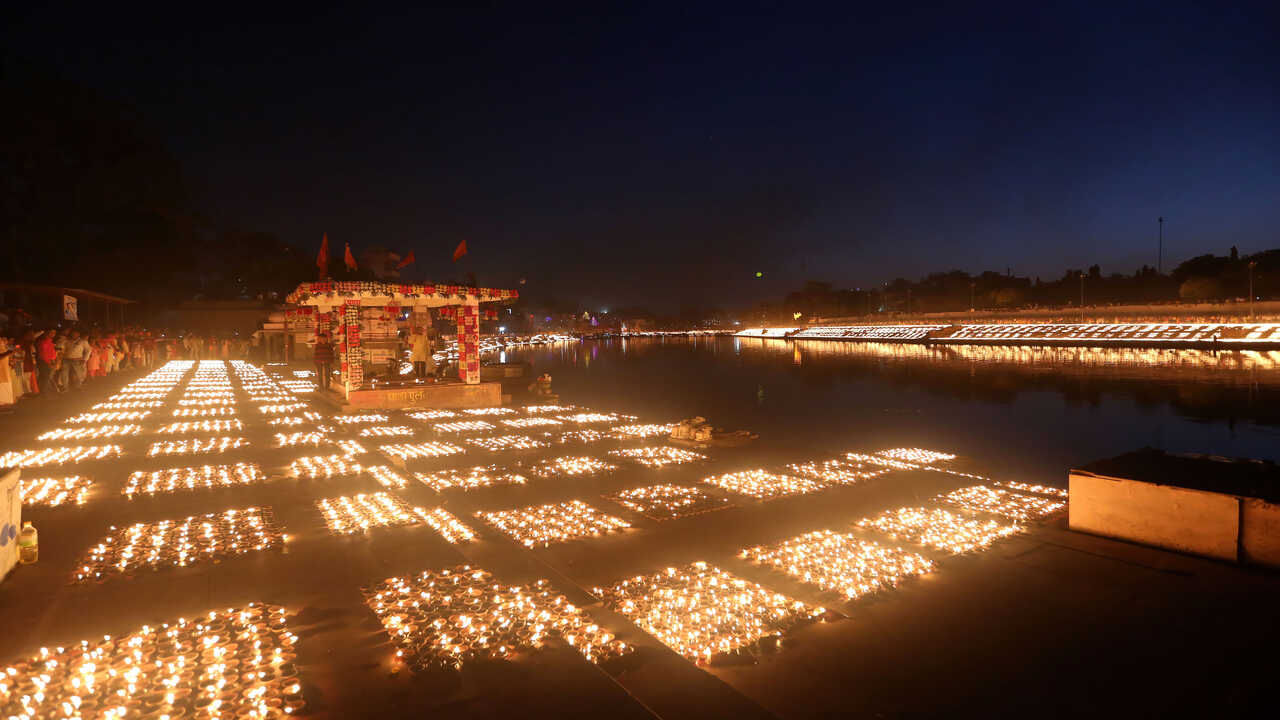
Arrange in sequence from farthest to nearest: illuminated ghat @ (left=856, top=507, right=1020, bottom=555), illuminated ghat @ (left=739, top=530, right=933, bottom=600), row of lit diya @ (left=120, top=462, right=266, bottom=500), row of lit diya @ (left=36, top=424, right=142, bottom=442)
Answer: row of lit diya @ (left=36, top=424, right=142, bottom=442)
row of lit diya @ (left=120, top=462, right=266, bottom=500)
illuminated ghat @ (left=856, top=507, right=1020, bottom=555)
illuminated ghat @ (left=739, top=530, right=933, bottom=600)

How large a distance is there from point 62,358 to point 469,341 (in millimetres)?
10855

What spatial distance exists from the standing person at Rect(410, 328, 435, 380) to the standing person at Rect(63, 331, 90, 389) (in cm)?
887

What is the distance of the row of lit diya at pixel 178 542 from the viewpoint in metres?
5.25

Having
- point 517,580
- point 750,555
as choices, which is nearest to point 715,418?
point 750,555

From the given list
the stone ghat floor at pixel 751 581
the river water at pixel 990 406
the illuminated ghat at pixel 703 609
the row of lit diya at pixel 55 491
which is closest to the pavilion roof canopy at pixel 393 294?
the river water at pixel 990 406

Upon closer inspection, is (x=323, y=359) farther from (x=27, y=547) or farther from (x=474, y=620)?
(x=474, y=620)

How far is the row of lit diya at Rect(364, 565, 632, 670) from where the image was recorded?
3865 mm

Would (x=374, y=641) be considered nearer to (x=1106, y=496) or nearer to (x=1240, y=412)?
(x=1106, y=496)

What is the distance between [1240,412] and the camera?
13.9m

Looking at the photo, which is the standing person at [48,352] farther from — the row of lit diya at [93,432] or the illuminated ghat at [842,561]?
the illuminated ghat at [842,561]

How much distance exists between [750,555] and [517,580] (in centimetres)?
197

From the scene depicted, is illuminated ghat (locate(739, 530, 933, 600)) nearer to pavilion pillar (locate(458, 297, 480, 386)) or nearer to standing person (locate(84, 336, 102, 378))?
pavilion pillar (locate(458, 297, 480, 386))

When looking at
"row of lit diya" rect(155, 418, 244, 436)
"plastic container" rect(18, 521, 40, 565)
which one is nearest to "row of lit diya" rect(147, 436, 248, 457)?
"row of lit diya" rect(155, 418, 244, 436)

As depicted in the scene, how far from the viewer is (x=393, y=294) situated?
51.9ft
